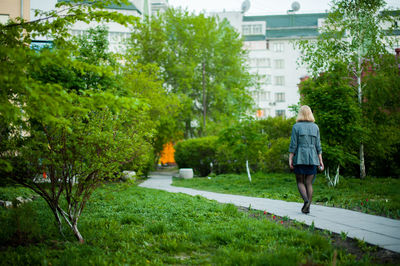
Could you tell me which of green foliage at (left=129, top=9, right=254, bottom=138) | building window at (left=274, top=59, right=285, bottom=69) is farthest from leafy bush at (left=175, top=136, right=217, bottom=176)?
Answer: building window at (left=274, top=59, right=285, bottom=69)

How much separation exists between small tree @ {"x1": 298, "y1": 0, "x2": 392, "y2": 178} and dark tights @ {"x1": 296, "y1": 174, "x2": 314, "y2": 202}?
9051 mm

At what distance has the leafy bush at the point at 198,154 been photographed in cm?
2258

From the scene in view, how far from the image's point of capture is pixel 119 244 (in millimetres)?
4551

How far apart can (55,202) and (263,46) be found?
51.5 meters

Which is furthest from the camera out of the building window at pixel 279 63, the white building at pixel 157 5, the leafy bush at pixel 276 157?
the white building at pixel 157 5

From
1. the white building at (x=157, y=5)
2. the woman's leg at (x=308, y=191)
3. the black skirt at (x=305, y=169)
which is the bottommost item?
the woman's leg at (x=308, y=191)

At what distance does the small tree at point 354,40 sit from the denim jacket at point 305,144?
28.0 ft

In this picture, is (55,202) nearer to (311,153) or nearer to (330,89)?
(311,153)

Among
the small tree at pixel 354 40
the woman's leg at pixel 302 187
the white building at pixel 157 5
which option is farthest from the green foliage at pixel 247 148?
the white building at pixel 157 5

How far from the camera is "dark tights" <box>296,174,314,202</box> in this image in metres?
6.51

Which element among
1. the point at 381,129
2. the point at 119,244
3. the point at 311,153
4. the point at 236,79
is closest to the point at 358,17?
the point at 381,129

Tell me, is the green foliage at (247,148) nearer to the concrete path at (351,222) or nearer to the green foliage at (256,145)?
the green foliage at (256,145)

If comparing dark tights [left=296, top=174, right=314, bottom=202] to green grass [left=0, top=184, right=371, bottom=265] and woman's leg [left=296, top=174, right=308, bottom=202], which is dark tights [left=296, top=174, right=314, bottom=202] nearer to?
woman's leg [left=296, top=174, right=308, bottom=202]

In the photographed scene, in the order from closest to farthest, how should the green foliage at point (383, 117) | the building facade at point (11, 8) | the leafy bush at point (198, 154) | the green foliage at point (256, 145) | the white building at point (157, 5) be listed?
the green foliage at point (383, 117) → the green foliage at point (256, 145) → the building facade at point (11, 8) → the leafy bush at point (198, 154) → the white building at point (157, 5)
